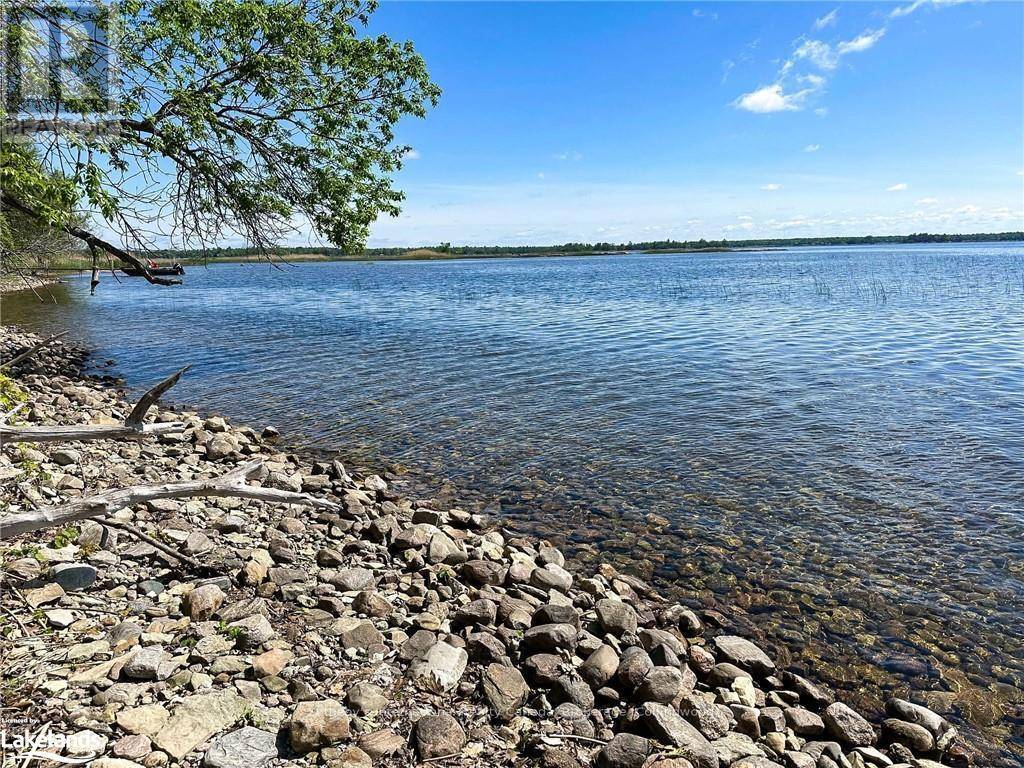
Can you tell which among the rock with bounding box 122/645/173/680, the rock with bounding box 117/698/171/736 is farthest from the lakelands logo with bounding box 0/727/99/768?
the rock with bounding box 122/645/173/680

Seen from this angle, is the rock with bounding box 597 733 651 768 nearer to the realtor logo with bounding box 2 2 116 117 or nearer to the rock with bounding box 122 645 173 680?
the rock with bounding box 122 645 173 680

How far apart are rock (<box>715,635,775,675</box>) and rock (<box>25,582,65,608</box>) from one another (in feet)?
20.2

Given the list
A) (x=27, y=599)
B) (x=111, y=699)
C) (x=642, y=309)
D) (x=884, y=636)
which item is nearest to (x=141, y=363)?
(x=27, y=599)

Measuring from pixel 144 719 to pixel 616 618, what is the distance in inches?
162

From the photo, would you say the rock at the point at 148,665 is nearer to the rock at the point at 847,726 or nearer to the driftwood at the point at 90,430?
the driftwood at the point at 90,430

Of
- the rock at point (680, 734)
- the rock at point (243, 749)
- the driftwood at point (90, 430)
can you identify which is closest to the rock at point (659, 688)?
the rock at point (680, 734)

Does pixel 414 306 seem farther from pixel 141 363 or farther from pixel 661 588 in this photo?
pixel 661 588

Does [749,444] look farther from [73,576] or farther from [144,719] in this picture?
[73,576]

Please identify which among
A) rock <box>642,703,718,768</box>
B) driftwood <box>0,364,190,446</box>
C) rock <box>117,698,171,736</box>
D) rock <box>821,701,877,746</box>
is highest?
driftwood <box>0,364,190,446</box>

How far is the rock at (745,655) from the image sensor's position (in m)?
5.65

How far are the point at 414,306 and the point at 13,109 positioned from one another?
37979mm

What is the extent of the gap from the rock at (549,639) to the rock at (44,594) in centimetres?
413

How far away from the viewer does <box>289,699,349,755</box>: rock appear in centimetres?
375

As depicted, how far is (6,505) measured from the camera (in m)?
6.31
